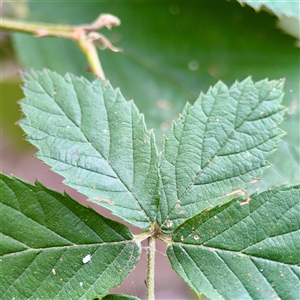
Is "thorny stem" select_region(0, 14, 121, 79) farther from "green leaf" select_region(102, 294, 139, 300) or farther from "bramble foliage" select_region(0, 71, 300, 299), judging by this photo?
"green leaf" select_region(102, 294, 139, 300)

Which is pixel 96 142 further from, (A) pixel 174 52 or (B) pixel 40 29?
(A) pixel 174 52

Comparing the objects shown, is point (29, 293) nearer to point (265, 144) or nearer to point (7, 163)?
point (265, 144)

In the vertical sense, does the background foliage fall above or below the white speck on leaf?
above

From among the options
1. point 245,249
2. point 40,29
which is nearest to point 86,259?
point 245,249

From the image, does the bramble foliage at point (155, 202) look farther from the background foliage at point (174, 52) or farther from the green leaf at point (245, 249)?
the background foliage at point (174, 52)

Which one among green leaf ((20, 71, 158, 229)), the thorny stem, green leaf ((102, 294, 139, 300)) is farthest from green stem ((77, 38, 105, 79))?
green leaf ((102, 294, 139, 300))

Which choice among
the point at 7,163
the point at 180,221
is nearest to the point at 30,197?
the point at 180,221

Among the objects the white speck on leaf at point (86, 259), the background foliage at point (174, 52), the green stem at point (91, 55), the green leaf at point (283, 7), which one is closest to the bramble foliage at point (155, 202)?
the white speck on leaf at point (86, 259)
